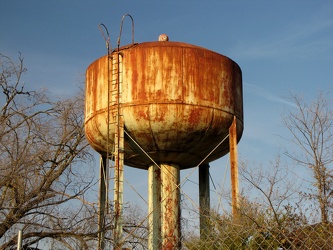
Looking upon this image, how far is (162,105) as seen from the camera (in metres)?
14.1

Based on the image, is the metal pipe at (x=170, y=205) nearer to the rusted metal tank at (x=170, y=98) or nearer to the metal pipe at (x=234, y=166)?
the rusted metal tank at (x=170, y=98)

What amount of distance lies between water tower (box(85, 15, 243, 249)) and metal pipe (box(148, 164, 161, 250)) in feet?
0.99

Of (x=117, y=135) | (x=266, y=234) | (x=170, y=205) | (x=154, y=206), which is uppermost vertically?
(x=117, y=135)

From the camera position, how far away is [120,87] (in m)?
14.6

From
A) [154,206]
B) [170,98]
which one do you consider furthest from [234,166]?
[154,206]

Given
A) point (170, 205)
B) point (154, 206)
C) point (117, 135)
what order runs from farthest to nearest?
point (154, 206), point (170, 205), point (117, 135)

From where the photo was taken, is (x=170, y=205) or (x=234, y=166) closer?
(x=234, y=166)

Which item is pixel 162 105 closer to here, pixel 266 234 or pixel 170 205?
pixel 170 205

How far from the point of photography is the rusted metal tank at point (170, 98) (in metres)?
14.2

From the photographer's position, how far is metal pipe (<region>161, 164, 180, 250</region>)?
610 inches

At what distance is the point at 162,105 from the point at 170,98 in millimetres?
266

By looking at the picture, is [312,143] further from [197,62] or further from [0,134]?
[0,134]

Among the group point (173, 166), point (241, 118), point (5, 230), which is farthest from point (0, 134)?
point (241, 118)

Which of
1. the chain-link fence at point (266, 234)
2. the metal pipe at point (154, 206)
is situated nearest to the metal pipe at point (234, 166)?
the chain-link fence at point (266, 234)
